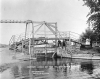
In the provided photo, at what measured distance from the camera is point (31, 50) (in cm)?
4028

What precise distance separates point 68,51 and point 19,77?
82.8 feet

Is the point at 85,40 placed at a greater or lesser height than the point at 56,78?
greater

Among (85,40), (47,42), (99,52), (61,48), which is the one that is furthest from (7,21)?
(99,52)

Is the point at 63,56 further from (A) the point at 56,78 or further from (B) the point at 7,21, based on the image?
(A) the point at 56,78

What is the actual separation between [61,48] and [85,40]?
21.7 feet

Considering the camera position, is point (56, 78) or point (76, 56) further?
point (76, 56)

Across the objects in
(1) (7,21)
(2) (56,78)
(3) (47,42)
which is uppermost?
(1) (7,21)

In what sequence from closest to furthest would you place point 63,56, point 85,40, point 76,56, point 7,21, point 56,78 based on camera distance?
point 56,78
point 76,56
point 63,56
point 85,40
point 7,21

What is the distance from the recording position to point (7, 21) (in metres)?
50.1

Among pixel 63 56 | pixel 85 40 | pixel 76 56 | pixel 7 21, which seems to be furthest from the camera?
pixel 7 21

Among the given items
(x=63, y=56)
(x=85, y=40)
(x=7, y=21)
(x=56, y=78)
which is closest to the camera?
(x=56, y=78)

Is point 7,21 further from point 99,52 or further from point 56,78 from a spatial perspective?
point 56,78

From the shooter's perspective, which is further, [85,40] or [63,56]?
[85,40]

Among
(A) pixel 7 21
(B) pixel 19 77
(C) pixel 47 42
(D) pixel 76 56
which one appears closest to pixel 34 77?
(B) pixel 19 77
